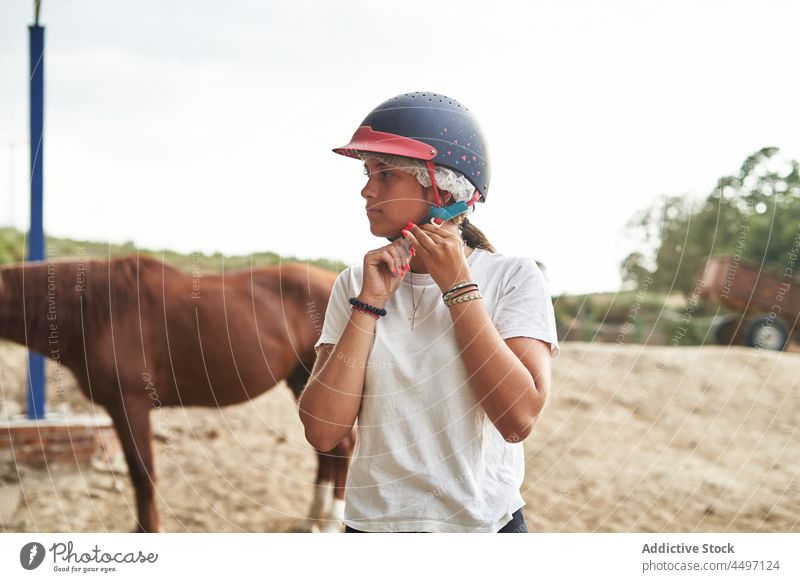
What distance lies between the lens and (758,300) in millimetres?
7695

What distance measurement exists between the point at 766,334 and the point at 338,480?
229 inches

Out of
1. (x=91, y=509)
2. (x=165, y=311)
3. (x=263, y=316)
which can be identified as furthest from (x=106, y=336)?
(x=91, y=509)

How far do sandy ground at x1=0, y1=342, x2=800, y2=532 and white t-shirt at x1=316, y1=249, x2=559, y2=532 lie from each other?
254cm

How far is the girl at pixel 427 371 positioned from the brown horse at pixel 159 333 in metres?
2.04

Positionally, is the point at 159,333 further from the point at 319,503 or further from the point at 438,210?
the point at 438,210

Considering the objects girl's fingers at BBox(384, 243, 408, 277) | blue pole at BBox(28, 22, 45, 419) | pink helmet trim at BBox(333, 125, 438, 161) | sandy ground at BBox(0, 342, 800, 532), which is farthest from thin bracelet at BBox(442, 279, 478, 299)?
blue pole at BBox(28, 22, 45, 419)

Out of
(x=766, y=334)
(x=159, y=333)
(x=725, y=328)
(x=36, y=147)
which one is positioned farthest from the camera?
(x=725, y=328)

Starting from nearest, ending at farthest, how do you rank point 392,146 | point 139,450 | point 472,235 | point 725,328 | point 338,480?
point 392,146, point 472,235, point 139,450, point 338,480, point 725,328

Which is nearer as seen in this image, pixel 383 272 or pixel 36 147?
pixel 383 272

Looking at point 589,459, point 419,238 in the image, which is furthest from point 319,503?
point 419,238

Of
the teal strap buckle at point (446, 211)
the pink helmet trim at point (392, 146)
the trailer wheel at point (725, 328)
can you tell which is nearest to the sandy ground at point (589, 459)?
the trailer wheel at point (725, 328)

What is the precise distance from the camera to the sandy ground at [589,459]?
3.79 meters

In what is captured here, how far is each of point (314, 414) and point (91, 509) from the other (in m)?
3.11
